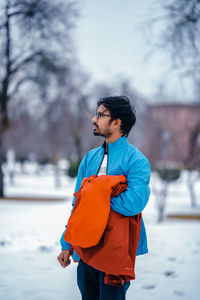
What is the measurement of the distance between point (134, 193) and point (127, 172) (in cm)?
15

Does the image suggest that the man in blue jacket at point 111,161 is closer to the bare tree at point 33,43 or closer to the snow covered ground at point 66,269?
the snow covered ground at point 66,269

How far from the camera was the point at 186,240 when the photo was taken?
615 centimetres

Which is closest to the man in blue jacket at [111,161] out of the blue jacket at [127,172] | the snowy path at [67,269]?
the blue jacket at [127,172]

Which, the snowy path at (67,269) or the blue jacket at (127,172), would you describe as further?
the snowy path at (67,269)

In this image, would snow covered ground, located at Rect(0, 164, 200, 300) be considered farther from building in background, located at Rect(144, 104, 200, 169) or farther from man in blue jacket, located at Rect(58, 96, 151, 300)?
building in background, located at Rect(144, 104, 200, 169)

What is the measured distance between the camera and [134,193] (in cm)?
183

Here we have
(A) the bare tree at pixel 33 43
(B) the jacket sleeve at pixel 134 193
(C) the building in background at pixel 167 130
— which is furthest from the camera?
(C) the building in background at pixel 167 130

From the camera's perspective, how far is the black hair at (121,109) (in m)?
2.02

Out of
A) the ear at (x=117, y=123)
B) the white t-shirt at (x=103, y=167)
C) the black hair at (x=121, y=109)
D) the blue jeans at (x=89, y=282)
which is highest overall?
the black hair at (x=121, y=109)

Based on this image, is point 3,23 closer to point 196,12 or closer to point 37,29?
point 37,29

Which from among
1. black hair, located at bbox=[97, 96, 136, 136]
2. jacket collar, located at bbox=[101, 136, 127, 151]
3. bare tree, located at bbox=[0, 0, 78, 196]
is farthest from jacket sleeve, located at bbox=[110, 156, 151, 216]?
bare tree, located at bbox=[0, 0, 78, 196]

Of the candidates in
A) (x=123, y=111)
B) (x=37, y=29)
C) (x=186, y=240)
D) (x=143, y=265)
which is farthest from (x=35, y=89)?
(x=123, y=111)

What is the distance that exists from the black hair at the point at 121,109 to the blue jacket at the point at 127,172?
0.10 m

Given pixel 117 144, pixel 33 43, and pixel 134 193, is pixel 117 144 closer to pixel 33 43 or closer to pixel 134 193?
pixel 134 193
